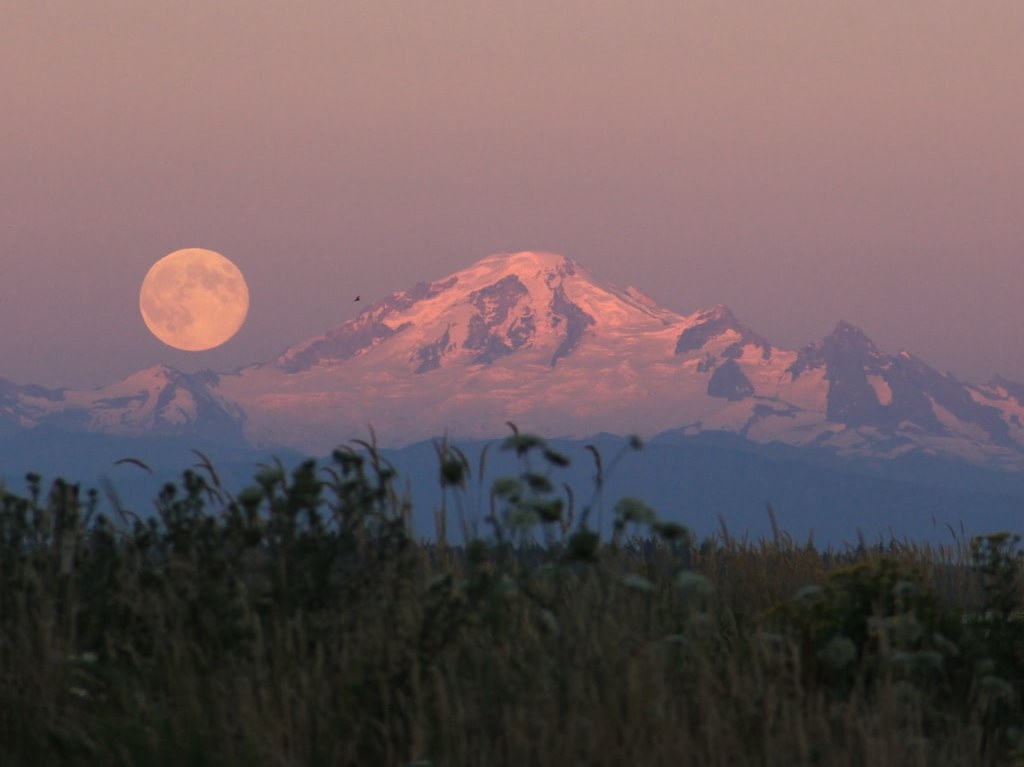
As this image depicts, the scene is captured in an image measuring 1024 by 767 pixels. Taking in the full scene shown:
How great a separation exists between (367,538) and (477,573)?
2.37 ft

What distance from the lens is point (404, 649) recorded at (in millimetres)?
5988

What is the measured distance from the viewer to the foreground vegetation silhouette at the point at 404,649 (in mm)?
5645

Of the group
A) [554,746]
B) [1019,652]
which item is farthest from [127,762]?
[1019,652]

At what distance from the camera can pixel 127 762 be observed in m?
5.61

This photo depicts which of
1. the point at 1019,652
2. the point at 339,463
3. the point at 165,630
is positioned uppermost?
the point at 339,463

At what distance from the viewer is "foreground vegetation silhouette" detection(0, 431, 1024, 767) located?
5645 millimetres

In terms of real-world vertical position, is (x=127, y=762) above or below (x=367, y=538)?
below

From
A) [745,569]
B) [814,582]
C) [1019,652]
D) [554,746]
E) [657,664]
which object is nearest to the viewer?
[554,746]

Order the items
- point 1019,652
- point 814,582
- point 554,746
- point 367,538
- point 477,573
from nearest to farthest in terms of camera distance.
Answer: point 554,746 → point 477,573 → point 367,538 → point 1019,652 → point 814,582

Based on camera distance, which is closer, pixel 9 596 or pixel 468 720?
pixel 468 720

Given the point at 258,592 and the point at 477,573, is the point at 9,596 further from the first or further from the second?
the point at 477,573

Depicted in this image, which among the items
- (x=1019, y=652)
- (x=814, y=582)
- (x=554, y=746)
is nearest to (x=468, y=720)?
(x=554, y=746)

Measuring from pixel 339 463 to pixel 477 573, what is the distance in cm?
80

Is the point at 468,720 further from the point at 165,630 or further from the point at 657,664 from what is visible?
the point at 165,630
